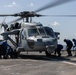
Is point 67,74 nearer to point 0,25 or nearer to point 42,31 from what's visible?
point 42,31

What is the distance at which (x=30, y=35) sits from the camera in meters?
22.6

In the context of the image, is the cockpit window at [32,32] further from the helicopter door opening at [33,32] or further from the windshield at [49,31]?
the windshield at [49,31]

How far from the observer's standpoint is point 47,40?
21453mm

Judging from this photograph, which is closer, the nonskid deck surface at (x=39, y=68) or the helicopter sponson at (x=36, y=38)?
the nonskid deck surface at (x=39, y=68)

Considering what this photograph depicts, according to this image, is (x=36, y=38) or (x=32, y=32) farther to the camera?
(x=32, y=32)

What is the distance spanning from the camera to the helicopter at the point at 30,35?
21.5 m

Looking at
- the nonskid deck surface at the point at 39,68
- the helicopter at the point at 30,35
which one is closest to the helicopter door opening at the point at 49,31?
the helicopter at the point at 30,35

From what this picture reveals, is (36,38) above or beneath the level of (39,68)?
above

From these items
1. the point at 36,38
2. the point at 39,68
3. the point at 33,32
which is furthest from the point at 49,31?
the point at 39,68

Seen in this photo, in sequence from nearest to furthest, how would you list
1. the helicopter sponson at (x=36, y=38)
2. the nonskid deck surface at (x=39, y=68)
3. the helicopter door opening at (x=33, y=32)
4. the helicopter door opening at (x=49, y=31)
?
the nonskid deck surface at (x=39, y=68)
the helicopter sponson at (x=36, y=38)
the helicopter door opening at (x=33, y=32)
the helicopter door opening at (x=49, y=31)

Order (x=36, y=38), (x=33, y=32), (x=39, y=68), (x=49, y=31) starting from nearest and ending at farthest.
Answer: (x=39, y=68) < (x=36, y=38) < (x=33, y=32) < (x=49, y=31)

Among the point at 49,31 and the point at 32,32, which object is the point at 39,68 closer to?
the point at 32,32

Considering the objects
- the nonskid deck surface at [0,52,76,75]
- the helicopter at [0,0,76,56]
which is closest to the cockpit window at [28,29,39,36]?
the helicopter at [0,0,76,56]

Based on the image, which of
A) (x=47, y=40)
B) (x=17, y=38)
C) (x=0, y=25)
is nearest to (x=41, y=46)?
(x=47, y=40)
